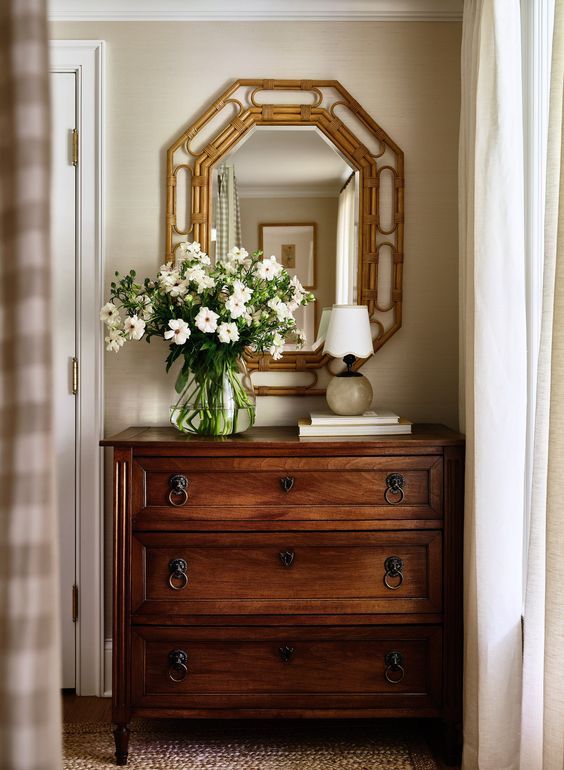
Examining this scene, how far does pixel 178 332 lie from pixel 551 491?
1240 millimetres

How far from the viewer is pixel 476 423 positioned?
1993mm

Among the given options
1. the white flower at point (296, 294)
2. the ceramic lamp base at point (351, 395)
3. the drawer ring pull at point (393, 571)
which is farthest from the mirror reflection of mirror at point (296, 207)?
the drawer ring pull at point (393, 571)

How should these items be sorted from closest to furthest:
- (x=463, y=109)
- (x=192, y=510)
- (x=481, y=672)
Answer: (x=481, y=672), (x=192, y=510), (x=463, y=109)

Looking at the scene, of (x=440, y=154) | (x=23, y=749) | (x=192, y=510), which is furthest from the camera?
(x=440, y=154)

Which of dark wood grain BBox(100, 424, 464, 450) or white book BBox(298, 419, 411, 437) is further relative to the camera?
white book BBox(298, 419, 411, 437)

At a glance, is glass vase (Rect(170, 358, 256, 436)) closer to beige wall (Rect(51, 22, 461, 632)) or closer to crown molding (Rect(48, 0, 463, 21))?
beige wall (Rect(51, 22, 461, 632))

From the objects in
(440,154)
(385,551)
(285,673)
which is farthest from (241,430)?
(440,154)

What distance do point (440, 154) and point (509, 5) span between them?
2.29 feet

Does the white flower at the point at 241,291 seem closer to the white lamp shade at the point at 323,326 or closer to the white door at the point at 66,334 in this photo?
the white lamp shade at the point at 323,326

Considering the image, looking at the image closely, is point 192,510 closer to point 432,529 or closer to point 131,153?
point 432,529

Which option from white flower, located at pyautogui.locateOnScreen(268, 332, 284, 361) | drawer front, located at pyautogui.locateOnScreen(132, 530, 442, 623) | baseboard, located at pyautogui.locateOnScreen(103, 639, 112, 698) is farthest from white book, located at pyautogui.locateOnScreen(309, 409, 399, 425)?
baseboard, located at pyautogui.locateOnScreen(103, 639, 112, 698)

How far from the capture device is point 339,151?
8.55 ft

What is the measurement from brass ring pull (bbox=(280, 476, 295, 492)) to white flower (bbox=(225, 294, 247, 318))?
529 mm

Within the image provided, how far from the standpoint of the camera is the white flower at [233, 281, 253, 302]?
7.24 feet
